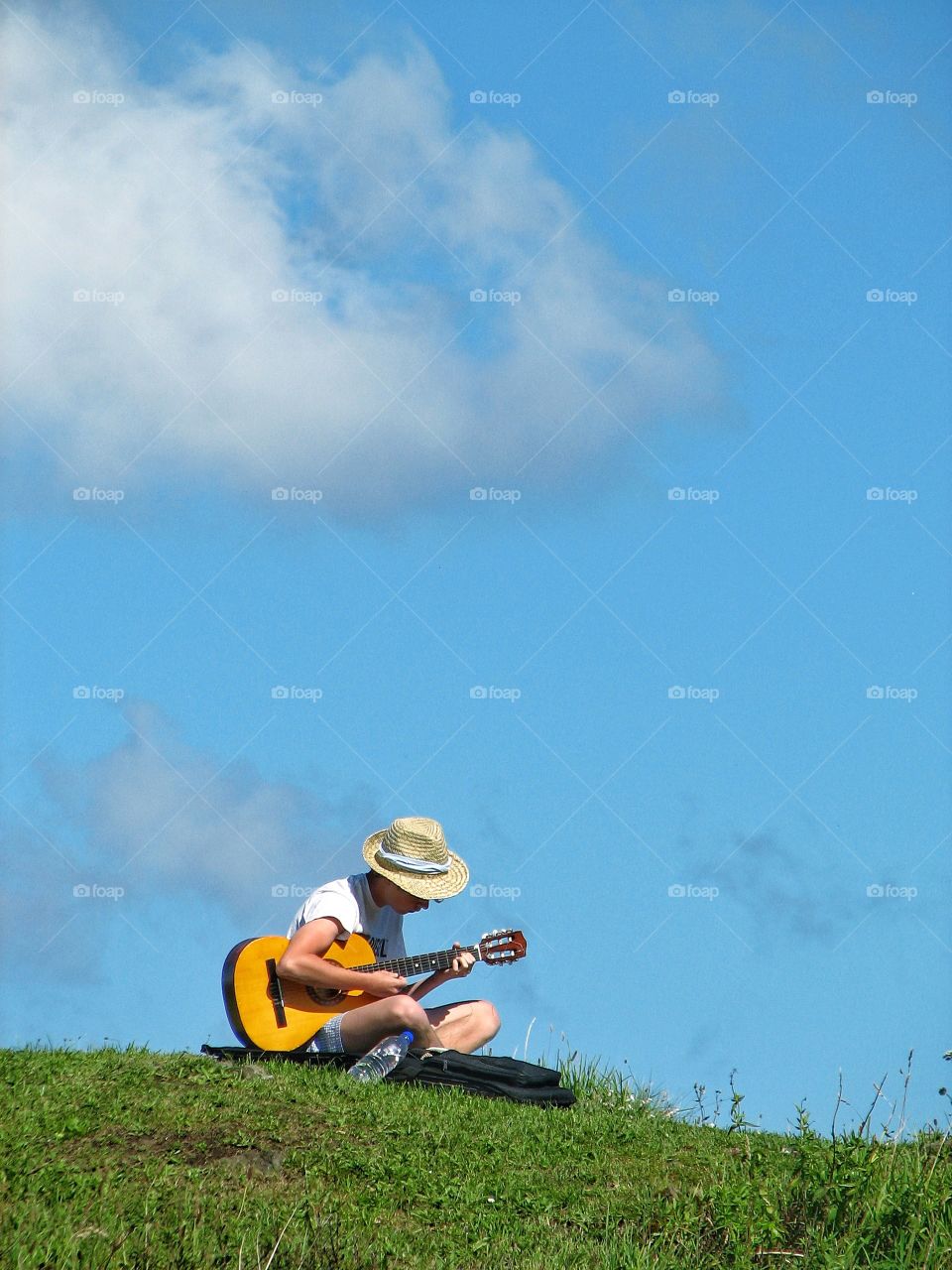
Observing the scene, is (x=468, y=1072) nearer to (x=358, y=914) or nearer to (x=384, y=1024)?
(x=384, y=1024)

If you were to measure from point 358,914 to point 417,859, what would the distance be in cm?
49

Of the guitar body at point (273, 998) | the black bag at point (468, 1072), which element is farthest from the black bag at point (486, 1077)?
the guitar body at point (273, 998)

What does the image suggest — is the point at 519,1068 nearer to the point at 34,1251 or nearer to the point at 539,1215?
the point at 539,1215

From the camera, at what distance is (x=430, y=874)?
363 inches

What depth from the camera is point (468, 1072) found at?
8.84 meters

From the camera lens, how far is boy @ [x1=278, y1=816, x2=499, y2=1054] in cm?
881

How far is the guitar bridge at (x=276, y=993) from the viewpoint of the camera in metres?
9.13

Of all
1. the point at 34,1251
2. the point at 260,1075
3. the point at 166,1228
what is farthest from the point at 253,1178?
the point at 260,1075

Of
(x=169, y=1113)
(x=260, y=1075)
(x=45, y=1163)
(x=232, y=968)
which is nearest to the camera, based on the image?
(x=45, y=1163)

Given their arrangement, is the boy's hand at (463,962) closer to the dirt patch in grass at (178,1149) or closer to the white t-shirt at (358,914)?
the white t-shirt at (358,914)

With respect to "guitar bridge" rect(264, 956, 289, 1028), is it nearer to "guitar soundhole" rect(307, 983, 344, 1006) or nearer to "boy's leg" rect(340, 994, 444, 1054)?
"guitar soundhole" rect(307, 983, 344, 1006)

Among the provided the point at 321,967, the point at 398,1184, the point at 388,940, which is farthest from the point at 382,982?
the point at 398,1184

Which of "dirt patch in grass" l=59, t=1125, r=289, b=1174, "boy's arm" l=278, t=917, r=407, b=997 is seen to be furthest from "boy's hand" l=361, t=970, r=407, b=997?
"dirt patch in grass" l=59, t=1125, r=289, b=1174

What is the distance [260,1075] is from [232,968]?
2.61 ft
